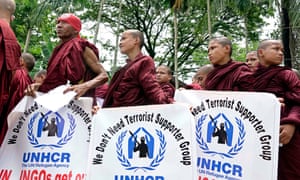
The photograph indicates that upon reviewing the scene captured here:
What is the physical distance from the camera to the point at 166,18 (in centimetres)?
2317

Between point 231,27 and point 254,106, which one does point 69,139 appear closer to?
point 254,106

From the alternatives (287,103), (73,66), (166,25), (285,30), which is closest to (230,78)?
(287,103)

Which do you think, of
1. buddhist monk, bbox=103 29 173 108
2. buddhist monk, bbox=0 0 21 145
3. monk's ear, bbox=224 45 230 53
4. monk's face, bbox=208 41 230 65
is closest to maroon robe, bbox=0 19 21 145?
buddhist monk, bbox=0 0 21 145

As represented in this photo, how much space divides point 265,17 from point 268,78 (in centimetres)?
1804

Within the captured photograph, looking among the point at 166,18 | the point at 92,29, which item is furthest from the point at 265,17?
the point at 92,29

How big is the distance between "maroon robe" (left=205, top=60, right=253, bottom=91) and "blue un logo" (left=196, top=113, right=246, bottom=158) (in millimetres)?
324

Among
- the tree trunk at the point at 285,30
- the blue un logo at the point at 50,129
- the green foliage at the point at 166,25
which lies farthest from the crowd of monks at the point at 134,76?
the green foliage at the point at 166,25

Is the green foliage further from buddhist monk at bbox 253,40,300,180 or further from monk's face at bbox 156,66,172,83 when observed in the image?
buddhist monk at bbox 253,40,300,180

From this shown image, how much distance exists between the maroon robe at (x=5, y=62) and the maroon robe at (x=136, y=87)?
0.84 m

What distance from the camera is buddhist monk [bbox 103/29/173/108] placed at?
3.65 metres

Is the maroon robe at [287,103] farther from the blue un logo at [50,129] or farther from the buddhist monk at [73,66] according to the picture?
the blue un logo at [50,129]

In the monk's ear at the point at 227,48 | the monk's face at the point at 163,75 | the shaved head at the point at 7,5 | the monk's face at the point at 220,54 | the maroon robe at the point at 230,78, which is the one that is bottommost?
the monk's face at the point at 163,75

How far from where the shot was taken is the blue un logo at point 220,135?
3.44m

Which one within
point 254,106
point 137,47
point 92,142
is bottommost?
point 92,142
